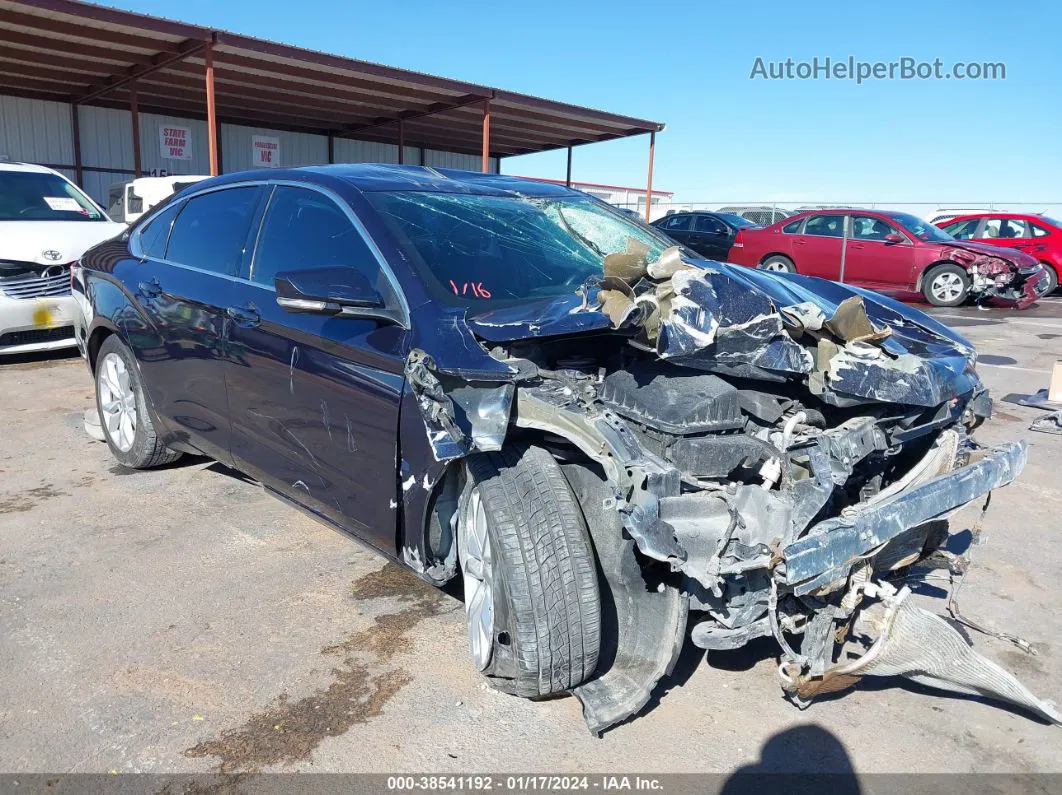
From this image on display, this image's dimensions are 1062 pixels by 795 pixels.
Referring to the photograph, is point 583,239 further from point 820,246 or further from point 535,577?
point 820,246

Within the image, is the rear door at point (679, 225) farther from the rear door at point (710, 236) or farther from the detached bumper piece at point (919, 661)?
the detached bumper piece at point (919, 661)

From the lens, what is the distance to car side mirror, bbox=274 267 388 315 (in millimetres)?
2791

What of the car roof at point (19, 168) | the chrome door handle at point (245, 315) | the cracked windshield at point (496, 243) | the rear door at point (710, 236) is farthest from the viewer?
the rear door at point (710, 236)

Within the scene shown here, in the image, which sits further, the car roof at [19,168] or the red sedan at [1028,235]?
the red sedan at [1028,235]

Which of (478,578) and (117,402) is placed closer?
(478,578)

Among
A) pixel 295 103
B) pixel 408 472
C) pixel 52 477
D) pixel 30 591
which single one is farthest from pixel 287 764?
pixel 295 103

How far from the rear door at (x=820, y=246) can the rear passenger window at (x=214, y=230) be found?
38.2ft

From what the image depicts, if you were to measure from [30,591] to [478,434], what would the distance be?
2207mm

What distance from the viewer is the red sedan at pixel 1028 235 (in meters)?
15.5

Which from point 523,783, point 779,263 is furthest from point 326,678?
point 779,263

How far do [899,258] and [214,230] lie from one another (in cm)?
1194

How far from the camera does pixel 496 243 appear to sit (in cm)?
329

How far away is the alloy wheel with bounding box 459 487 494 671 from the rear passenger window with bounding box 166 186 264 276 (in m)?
1.73

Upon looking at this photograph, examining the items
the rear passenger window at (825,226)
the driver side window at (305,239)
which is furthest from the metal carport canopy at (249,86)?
the driver side window at (305,239)
